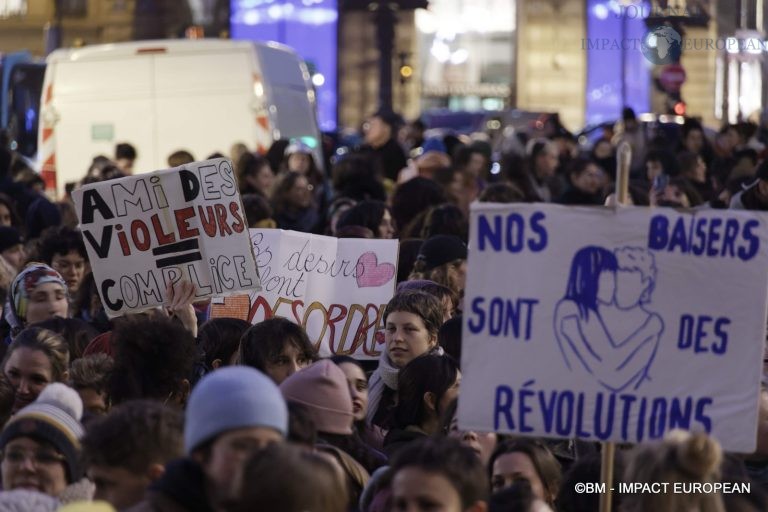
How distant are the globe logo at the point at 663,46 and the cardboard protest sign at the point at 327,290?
7227mm

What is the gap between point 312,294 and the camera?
909 centimetres

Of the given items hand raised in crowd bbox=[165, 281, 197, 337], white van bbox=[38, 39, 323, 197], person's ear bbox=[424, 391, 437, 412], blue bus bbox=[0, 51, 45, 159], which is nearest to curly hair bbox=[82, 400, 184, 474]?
person's ear bbox=[424, 391, 437, 412]

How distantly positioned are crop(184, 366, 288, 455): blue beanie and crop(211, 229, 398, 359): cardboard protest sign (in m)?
4.26

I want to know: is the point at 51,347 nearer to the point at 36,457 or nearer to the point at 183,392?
the point at 183,392

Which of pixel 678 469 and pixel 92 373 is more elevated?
pixel 678 469

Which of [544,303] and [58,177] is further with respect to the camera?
[58,177]

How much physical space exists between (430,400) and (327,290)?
A: 203 cm

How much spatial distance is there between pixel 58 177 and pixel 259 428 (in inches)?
516

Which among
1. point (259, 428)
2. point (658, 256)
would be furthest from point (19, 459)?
point (658, 256)

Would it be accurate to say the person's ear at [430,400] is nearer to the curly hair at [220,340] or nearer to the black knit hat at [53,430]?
the curly hair at [220,340]

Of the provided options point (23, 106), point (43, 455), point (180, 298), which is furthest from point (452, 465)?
point (23, 106)

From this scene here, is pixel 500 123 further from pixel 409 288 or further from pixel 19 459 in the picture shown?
pixel 19 459

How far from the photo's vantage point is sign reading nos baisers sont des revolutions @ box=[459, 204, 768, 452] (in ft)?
18.8

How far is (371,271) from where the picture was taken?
912 cm
